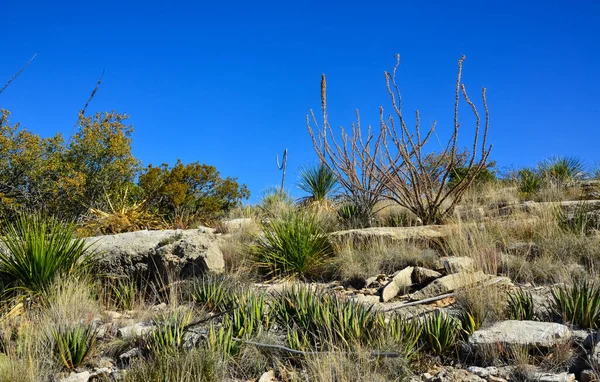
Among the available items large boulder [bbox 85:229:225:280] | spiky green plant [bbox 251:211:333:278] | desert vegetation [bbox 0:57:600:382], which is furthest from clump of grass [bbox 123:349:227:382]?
spiky green plant [bbox 251:211:333:278]

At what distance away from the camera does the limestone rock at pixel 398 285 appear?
741 centimetres

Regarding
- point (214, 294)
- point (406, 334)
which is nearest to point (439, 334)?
point (406, 334)

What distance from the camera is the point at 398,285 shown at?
7.71m

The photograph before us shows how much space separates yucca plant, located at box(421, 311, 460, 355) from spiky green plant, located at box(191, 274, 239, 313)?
7.94ft

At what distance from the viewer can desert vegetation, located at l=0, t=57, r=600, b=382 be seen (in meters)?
4.81

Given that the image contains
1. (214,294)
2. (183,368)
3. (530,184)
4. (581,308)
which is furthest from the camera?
(530,184)

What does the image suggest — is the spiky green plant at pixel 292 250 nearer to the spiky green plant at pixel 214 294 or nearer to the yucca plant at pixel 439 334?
the spiky green plant at pixel 214 294

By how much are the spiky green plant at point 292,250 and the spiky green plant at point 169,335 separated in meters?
3.65

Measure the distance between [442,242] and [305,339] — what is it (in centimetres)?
559

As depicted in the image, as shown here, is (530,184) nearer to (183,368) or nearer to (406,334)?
(406,334)

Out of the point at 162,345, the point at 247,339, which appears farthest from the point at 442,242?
the point at 162,345

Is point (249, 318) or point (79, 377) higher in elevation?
point (249, 318)

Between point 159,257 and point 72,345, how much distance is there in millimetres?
3237

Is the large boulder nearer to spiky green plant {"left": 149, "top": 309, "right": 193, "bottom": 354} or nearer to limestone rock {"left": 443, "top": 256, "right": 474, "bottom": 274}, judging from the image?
spiky green plant {"left": 149, "top": 309, "right": 193, "bottom": 354}
